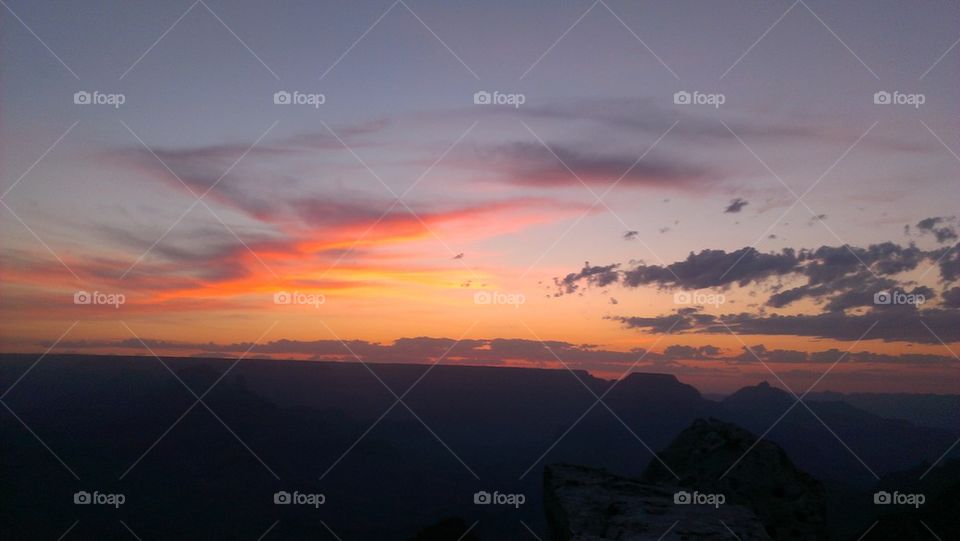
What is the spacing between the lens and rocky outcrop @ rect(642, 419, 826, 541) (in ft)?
42.3

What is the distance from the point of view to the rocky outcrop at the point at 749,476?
12.9 meters

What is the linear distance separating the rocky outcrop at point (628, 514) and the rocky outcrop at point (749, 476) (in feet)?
4.51

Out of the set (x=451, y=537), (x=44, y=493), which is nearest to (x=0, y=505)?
(x=44, y=493)

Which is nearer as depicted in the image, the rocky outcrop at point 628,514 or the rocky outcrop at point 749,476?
the rocky outcrop at point 628,514

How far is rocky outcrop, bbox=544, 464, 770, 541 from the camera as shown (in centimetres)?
987

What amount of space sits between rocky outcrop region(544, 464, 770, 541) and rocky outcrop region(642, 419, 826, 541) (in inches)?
54.1

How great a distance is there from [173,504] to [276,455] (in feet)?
35.9

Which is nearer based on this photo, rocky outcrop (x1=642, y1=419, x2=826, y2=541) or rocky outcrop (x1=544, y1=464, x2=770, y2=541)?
rocky outcrop (x1=544, y1=464, x2=770, y2=541)

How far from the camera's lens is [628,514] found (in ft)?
34.9

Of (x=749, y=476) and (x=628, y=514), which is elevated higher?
(x=749, y=476)

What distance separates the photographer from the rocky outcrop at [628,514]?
987 centimetres

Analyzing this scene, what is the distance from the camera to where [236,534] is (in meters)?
60.6

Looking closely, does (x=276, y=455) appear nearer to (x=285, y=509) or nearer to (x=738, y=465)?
(x=285, y=509)

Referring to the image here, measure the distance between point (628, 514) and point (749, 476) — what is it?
3906mm
